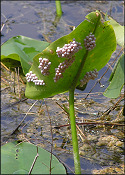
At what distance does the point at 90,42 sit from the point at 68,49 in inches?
3.2

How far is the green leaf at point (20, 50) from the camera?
160 cm

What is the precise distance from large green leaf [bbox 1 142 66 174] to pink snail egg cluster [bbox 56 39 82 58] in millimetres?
419

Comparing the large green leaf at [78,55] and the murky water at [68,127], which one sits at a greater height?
the large green leaf at [78,55]

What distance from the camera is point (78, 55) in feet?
3.37

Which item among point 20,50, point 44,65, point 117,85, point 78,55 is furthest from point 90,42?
point 20,50

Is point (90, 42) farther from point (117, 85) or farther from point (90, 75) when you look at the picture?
point (117, 85)

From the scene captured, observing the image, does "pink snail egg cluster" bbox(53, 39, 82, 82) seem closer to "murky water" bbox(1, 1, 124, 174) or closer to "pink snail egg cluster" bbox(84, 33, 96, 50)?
"pink snail egg cluster" bbox(84, 33, 96, 50)

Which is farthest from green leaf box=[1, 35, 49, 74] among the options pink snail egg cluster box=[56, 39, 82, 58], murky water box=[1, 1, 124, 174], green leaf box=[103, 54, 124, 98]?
pink snail egg cluster box=[56, 39, 82, 58]

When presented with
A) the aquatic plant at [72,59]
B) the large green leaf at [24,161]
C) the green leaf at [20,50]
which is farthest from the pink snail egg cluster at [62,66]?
the green leaf at [20,50]

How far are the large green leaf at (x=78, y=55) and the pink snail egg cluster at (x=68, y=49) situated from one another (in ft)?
0.05

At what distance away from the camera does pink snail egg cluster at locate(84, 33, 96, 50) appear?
99 centimetres

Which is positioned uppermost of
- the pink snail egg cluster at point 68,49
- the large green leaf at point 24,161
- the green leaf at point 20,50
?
the green leaf at point 20,50

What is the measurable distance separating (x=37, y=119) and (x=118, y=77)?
48 cm

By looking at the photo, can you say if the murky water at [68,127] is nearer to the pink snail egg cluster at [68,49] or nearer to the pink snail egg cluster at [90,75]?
Result: the pink snail egg cluster at [90,75]
